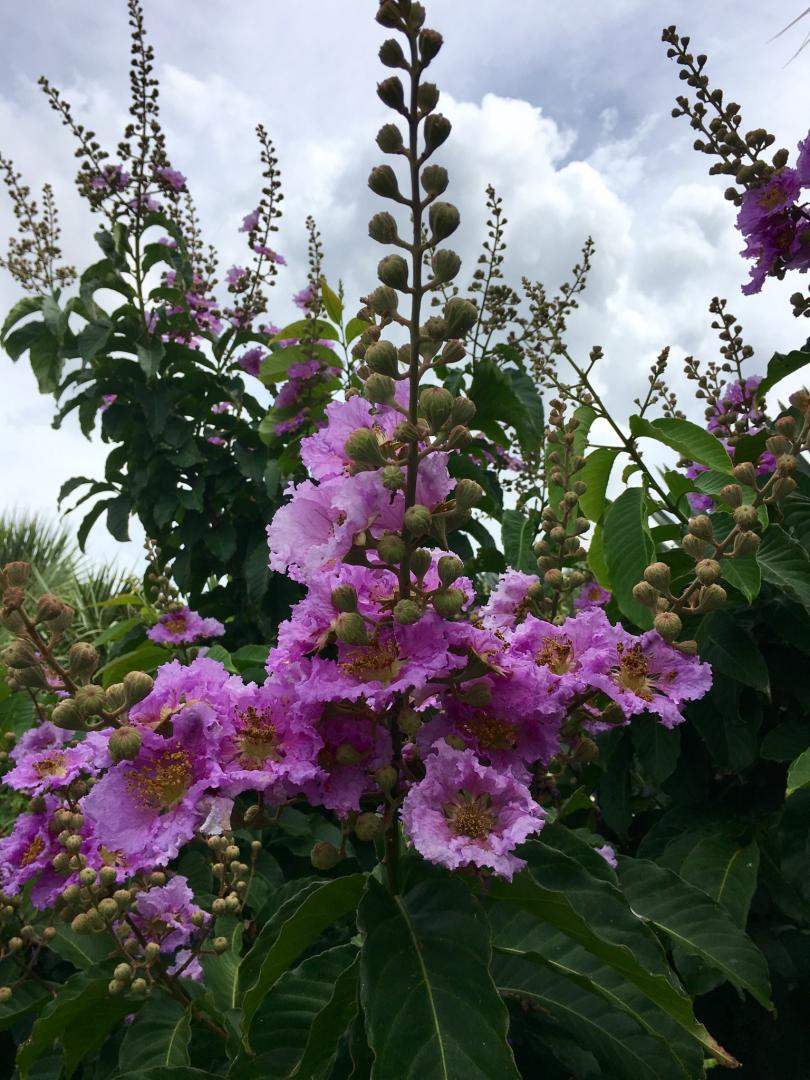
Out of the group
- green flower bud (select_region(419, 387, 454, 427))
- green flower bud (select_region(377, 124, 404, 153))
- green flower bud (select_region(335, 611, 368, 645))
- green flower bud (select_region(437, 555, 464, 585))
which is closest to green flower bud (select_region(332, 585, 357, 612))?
green flower bud (select_region(335, 611, 368, 645))

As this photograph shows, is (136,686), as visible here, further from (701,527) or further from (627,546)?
(627,546)

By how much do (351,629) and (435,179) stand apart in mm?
560

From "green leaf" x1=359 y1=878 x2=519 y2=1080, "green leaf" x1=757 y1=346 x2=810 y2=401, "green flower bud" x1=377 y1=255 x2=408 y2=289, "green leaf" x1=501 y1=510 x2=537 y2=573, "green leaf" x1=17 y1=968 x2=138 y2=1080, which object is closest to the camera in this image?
"green leaf" x1=359 y1=878 x2=519 y2=1080

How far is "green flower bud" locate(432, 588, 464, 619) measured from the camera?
40.4 inches

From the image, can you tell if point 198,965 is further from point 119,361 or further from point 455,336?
point 119,361

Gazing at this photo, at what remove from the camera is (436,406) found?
40.6 inches

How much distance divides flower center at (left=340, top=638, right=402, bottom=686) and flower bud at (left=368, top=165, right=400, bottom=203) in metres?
0.57

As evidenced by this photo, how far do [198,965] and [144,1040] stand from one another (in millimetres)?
252

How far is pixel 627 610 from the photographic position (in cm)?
184

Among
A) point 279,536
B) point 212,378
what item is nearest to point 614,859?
point 279,536

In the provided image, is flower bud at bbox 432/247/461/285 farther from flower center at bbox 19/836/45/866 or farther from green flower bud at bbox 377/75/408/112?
flower center at bbox 19/836/45/866

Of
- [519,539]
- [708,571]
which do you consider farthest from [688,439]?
[708,571]

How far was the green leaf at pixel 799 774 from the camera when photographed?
4.53 ft

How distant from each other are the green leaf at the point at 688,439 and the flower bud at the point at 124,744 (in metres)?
1.34
